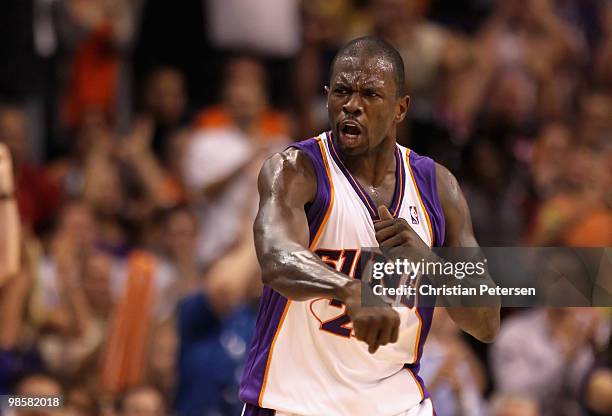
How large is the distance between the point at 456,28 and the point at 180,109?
145 inches

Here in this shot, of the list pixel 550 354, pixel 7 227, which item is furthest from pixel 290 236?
pixel 550 354

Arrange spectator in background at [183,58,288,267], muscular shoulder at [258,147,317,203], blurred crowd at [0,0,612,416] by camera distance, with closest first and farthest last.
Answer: muscular shoulder at [258,147,317,203] < blurred crowd at [0,0,612,416] < spectator in background at [183,58,288,267]

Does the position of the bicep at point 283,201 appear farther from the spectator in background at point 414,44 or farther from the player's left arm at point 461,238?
the spectator in background at point 414,44

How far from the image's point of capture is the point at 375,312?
4469 mm

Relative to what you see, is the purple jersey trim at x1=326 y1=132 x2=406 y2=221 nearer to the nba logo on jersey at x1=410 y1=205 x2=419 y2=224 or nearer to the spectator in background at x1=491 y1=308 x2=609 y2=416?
the nba logo on jersey at x1=410 y1=205 x2=419 y2=224

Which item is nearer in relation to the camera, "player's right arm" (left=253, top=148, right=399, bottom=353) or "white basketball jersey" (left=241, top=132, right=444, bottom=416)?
"player's right arm" (left=253, top=148, right=399, bottom=353)

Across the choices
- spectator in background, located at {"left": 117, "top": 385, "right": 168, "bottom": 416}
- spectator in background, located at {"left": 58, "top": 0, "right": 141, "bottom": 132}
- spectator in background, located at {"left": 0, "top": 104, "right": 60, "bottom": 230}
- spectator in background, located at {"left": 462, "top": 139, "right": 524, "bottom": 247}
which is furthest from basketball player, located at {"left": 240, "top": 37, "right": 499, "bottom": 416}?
spectator in background, located at {"left": 58, "top": 0, "right": 141, "bottom": 132}

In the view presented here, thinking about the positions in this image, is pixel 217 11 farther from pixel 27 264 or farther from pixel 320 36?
pixel 27 264

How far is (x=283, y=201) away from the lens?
5.17 meters

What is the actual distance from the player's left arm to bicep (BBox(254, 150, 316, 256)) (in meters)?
0.79

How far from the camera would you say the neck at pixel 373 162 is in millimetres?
5547

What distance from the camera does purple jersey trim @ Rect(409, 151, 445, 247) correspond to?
5699 mm

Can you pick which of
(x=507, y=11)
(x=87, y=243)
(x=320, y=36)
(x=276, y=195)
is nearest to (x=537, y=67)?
(x=507, y=11)

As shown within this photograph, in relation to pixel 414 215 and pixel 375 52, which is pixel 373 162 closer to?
pixel 414 215
